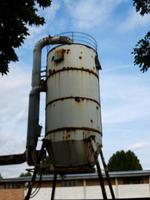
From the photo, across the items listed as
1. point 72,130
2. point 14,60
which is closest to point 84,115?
point 72,130

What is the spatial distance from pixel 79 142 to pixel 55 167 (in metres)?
1.74

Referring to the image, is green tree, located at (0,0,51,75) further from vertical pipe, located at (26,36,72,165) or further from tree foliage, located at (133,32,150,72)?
vertical pipe, located at (26,36,72,165)

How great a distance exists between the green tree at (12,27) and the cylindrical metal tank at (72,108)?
20.8ft

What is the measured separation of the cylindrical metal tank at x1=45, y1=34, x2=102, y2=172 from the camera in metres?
16.6

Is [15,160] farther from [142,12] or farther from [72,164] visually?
[142,12]

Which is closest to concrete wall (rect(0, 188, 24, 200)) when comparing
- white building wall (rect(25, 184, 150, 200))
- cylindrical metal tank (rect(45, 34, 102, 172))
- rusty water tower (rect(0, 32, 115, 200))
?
white building wall (rect(25, 184, 150, 200))

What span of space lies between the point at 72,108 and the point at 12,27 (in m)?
6.91

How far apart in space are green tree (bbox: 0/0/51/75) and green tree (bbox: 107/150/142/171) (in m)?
53.0

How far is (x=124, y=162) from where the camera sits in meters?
62.4

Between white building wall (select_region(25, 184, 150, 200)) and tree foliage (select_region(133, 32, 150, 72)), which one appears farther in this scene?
white building wall (select_region(25, 184, 150, 200))

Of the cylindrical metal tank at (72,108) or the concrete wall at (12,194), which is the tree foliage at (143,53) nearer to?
the cylindrical metal tank at (72,108)

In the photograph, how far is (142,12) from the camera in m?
11.1


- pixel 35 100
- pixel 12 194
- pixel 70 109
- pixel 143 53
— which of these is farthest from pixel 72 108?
pixel 12 194

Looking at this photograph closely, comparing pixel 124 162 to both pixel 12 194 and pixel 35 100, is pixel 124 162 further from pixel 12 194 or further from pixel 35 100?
pixel 35 100
